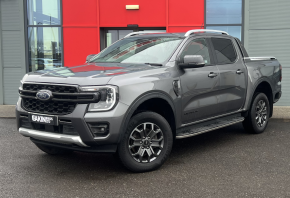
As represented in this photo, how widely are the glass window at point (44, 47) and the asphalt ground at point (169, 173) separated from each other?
6.02 m

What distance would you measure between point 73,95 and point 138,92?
77cm

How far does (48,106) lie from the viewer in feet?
13.9

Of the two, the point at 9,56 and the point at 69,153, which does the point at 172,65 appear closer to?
the point at 69,153

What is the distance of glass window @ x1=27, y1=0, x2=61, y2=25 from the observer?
11.7m

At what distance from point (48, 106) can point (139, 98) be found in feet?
3.53

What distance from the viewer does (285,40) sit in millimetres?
11039

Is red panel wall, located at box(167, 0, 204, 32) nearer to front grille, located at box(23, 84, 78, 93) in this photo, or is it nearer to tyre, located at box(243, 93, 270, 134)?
tyre, located at box(243, 93, 270, 134)

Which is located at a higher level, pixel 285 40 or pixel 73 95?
pixel 285 40

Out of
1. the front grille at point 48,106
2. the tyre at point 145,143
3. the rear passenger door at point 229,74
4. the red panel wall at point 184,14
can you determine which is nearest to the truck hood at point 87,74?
the front grille at point 48,106

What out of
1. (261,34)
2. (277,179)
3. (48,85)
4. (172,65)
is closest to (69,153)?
(48,85)

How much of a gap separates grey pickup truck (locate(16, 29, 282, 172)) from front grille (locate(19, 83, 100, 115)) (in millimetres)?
11

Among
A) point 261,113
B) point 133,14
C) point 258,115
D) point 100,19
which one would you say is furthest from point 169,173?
point 100,19

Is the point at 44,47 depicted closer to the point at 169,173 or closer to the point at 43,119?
the point at 43,119

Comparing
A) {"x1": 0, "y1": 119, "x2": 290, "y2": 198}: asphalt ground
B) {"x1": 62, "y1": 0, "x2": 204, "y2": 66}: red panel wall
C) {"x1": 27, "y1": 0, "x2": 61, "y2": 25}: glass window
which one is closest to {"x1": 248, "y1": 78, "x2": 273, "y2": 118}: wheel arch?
{"x1": 0, "y1": 119, "x2": 290, "y2": 198}: asphalt ground
